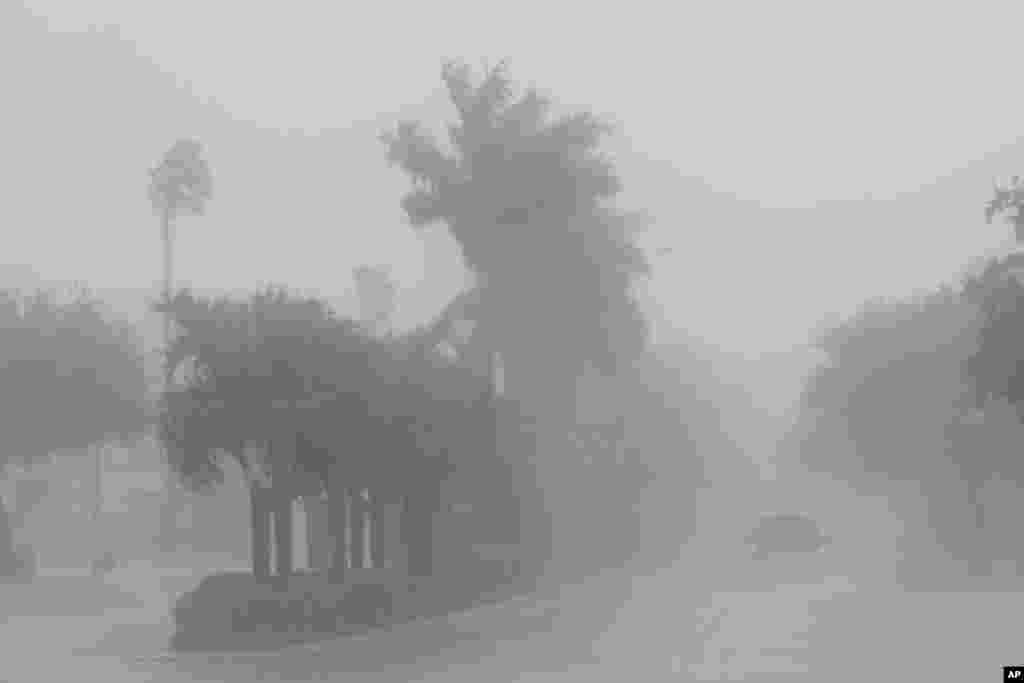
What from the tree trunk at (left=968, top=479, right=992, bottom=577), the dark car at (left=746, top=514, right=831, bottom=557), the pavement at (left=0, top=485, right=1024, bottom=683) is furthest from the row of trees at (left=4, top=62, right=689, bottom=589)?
the tree trunk at (left=968, top=479, right=992, bottom=577)

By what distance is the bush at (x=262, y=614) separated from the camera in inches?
1286

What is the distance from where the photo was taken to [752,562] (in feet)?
202

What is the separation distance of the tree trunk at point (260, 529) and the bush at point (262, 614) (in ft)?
3.61

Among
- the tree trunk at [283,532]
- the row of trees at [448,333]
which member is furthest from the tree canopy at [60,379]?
the tree trunk at [283,532]

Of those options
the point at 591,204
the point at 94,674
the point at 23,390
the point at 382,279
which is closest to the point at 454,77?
the point at 591,204

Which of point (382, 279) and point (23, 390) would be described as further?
point (382, 279)

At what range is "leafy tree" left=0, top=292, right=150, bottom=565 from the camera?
57.7m

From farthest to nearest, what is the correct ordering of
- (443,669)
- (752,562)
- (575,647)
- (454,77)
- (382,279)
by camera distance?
(382,279) → (752,562) → (454,77) → (575,647) → (443,669)

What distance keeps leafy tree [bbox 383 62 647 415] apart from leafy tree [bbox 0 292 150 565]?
499 inches

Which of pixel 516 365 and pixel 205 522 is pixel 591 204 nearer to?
pixel 516 365

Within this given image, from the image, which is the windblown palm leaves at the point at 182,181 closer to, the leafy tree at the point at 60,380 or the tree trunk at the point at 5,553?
the leafy tree at the point at 60,380

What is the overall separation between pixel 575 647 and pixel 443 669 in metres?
3.51

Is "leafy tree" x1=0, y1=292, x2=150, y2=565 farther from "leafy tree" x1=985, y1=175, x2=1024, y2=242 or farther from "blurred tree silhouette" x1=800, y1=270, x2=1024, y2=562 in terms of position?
"leafy tree" x1=985, y1=175, x2=1024, y2=242

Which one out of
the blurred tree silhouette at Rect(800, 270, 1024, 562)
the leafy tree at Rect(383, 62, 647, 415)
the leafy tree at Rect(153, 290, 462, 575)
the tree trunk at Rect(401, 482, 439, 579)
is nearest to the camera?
the leafy tree at Rect(153, 290, 462, 575)
